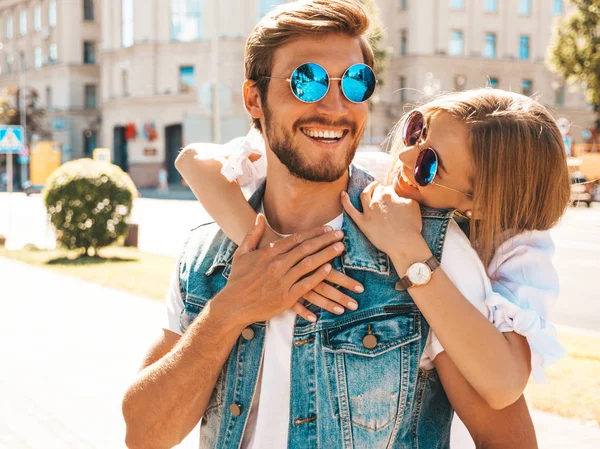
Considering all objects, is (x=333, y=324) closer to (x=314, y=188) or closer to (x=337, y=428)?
(x=337, y=428)

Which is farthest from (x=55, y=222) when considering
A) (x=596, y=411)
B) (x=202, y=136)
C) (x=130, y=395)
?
(x=130, y=395)

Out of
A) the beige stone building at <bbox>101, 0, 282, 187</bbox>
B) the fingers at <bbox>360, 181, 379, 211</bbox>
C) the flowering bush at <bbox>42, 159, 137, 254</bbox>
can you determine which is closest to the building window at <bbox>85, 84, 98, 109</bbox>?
the beige stone building at <bbox>101, 0, 282, 187</bbox>

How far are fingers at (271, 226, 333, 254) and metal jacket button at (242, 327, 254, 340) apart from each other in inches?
9.8

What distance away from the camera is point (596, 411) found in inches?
217

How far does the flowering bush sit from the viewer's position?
55.0 feet


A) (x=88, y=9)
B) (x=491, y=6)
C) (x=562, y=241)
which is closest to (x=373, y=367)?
(x=562, y=241)

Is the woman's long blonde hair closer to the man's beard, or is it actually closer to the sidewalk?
the man's beard

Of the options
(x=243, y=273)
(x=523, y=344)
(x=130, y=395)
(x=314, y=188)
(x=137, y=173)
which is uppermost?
(x=314, y=188)

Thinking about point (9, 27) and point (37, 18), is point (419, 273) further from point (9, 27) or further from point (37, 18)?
point (9, 27)

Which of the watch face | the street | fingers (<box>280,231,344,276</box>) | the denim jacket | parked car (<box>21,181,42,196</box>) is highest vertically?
fingers (<box>280,231,344,276</box>)

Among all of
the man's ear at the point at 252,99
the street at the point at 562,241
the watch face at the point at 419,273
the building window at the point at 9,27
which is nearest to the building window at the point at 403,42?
the street at the point at 562,241

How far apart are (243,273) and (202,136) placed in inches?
724

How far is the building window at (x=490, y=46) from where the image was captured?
Answer: 55.0 m

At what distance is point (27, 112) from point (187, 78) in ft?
57.6
